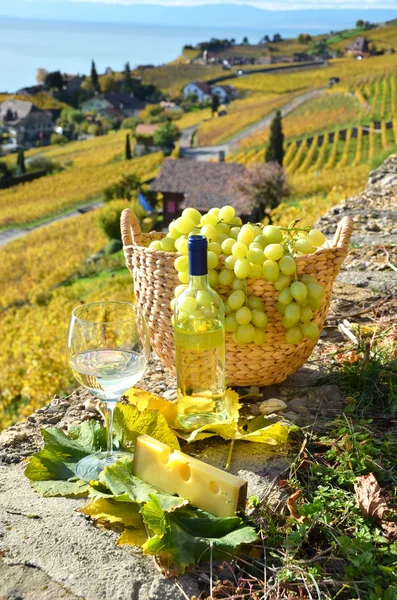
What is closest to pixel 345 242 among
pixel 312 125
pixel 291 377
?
pixel 291 377

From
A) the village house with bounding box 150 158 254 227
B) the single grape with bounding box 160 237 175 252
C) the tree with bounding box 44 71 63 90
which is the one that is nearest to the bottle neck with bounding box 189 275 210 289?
the single grape with bounding box 160 237 175 252

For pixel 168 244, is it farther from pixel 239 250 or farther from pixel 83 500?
pixel 83 500

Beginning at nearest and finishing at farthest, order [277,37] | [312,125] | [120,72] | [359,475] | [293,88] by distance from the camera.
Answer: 1. [359,475]
2. [312,125]
3. [293,88]
4. [120,72]
5. [277,37]

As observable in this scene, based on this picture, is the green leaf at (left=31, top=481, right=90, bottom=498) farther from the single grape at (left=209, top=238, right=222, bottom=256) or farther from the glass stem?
the single grape at (left=209, top=238, right=222, bottom=256)

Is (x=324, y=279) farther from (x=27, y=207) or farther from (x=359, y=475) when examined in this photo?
(x=27, y=207)

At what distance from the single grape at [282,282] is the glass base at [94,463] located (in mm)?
588

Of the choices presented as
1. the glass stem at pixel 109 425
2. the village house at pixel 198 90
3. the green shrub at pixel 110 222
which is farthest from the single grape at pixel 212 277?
the village house at pixel 198 90

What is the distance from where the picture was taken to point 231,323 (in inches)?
73.0

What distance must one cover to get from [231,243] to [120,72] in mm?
92658

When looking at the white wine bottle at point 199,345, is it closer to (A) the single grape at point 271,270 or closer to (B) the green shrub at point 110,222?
(A) the single grape at point 271,270

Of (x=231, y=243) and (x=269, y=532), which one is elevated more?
(x=231, y=243)

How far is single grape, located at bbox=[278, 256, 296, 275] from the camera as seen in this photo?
5.98 ft

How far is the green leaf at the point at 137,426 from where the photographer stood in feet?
5.46

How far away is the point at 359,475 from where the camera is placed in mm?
1574
